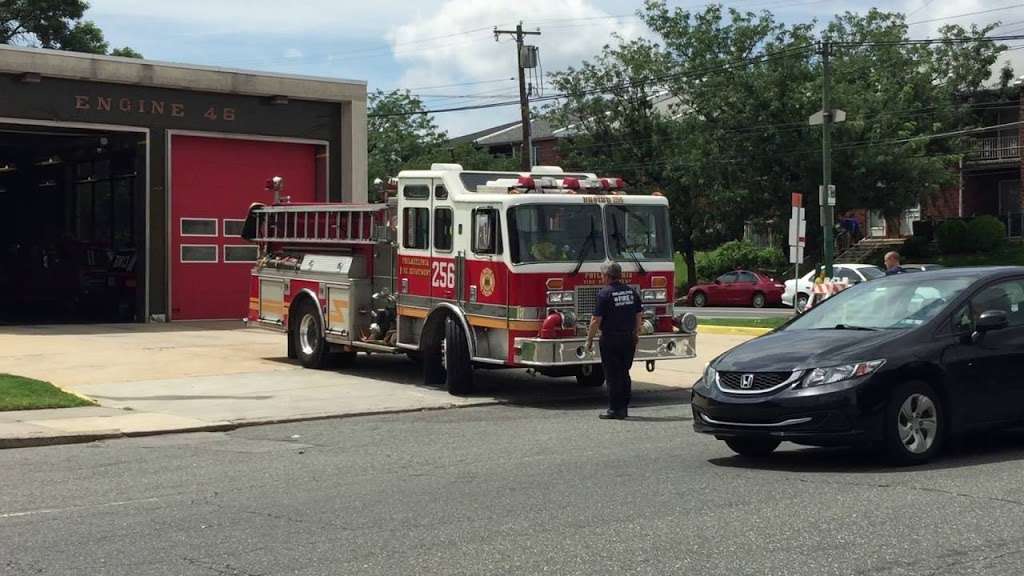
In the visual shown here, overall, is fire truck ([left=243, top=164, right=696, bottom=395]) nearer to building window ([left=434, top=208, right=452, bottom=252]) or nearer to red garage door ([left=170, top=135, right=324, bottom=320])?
building window ([left=434, top=208, right=452, bottom=252])

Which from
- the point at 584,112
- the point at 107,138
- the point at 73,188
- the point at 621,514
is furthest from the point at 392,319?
the point at 584,112

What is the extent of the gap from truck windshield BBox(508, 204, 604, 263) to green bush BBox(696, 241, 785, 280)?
38.6 meters

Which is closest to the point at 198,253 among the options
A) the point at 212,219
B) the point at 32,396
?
the point at 212,219

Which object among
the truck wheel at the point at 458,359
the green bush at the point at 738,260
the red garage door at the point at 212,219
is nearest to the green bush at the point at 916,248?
the green bush at the point at 738,260

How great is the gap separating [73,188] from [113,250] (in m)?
5.16

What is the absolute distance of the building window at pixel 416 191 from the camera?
16.1m

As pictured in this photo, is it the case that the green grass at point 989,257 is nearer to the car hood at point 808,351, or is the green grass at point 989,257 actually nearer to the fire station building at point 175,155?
the fire station building at point 175,155

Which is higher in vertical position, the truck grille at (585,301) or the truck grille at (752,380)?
the truck grille at (585,301)

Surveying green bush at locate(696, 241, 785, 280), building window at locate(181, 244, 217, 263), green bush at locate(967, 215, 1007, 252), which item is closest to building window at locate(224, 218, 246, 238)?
building window at locate(181, 244, 217, 263)

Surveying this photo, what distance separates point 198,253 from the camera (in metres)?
27.2

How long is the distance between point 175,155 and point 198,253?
2152mm

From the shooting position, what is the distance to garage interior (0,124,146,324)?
27.6 metres

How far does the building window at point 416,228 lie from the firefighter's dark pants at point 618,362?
12.0ft

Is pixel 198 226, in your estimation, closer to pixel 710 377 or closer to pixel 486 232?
pixel 486 232
